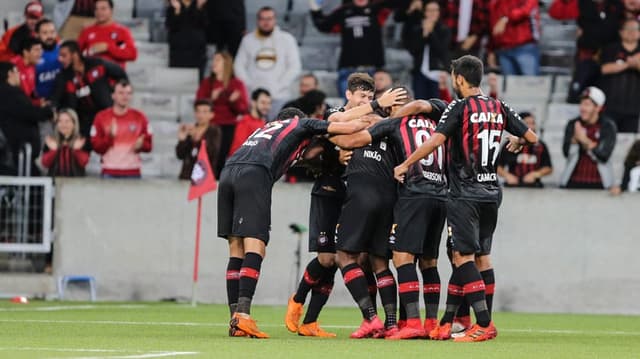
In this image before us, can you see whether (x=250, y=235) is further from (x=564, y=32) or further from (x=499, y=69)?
(x=564, y=32)

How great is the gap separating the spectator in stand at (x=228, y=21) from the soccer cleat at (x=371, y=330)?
10273 millimetres

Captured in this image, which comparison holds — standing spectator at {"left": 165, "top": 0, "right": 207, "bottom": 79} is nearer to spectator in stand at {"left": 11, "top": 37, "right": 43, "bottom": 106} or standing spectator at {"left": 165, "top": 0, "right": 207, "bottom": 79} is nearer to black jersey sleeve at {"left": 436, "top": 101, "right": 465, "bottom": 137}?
spectator in stand at {"left": 11, "top": 37, "right": 43, "bottom": 106}

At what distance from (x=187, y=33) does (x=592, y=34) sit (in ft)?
18.9

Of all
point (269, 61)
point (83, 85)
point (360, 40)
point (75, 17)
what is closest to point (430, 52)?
point (360, 40)

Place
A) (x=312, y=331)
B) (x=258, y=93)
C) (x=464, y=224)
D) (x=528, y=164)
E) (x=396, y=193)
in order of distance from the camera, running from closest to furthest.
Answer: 1. (x=464, y=224)
2. (x=396, y=193)
3. (x=312, y=331)
4. (x=528, y=164)
5. (x=258, y=93)

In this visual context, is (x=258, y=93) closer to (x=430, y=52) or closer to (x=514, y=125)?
(x=430, y=52)

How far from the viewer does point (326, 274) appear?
44.5 ft

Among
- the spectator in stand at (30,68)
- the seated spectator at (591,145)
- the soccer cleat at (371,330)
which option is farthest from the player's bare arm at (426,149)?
the spectator in stand at (30,68)

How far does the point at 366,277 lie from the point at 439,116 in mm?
1679

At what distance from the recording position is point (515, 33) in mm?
22000

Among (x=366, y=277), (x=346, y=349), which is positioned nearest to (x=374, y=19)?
(x=366, y=277)

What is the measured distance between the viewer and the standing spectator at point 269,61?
71.2ft

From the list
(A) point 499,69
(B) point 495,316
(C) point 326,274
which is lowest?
(B) point 495,316

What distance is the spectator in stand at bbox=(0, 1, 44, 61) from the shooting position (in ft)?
72.3
